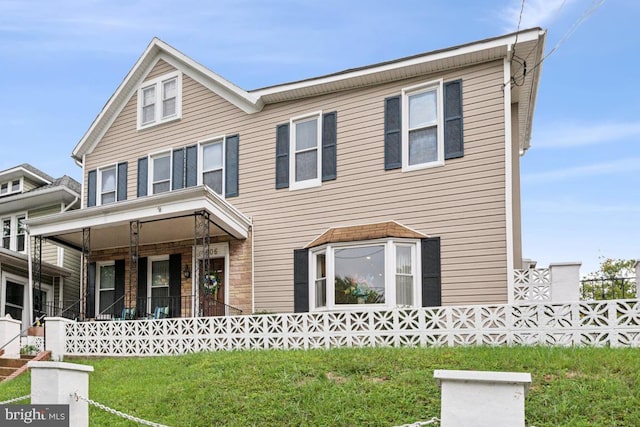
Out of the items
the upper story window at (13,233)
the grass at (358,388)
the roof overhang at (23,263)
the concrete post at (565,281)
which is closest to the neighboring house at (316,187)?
the concrete post at (565,281)

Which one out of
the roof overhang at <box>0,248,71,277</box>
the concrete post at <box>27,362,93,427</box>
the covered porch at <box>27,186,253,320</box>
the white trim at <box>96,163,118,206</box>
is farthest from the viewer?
the roof overhang at <box>0,248,71,277</box>

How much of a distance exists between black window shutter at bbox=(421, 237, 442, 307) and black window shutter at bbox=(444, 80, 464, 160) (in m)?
1.87

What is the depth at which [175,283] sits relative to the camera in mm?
16500

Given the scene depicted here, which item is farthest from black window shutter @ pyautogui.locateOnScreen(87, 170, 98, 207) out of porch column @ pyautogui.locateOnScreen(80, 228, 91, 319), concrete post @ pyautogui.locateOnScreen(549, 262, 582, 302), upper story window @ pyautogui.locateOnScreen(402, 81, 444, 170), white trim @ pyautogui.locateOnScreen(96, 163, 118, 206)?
concrete post @ pyautogui.locateOnScreen(549, 262, 582, 302)

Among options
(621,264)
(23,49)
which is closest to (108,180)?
(23,49)

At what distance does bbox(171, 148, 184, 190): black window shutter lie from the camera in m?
16.8

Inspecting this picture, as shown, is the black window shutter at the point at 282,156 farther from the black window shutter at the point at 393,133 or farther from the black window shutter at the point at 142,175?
the black window shutter at the point at 142,175

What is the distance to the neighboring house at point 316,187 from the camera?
12836 mm

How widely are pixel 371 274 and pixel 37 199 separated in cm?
1346

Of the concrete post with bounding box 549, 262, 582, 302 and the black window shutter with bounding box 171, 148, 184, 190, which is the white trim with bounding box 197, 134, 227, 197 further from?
the concrete post with bounding box 549, 262, 582, 302

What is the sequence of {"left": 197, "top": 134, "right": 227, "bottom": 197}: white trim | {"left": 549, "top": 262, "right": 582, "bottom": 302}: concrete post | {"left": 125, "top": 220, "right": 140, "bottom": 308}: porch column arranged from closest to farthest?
{"left": 549, "top": 262, "right": 582, "bottom": 302}: concrete post < {"left": 125, "top": 220, "right": 140, "bottom": 308}: porch column < {"left": 197, "top": 134, "right": 227, "bottom": 197}: white trim

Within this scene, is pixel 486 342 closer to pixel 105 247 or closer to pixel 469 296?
pixel 469 296

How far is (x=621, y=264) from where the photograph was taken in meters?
26.6

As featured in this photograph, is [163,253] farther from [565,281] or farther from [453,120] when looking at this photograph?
[565,281]
